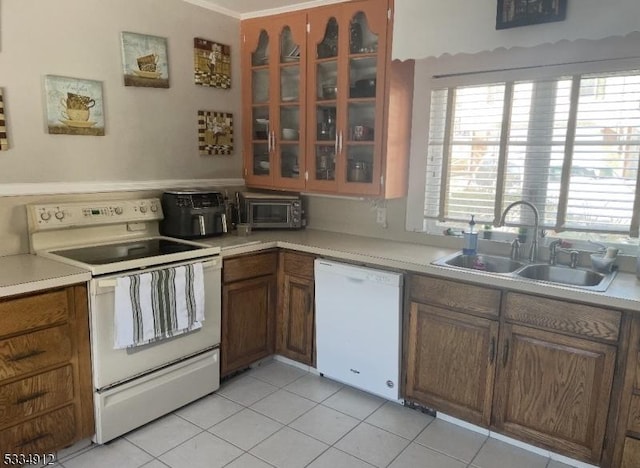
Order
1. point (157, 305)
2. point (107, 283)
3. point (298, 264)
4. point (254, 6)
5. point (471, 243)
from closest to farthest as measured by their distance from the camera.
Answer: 1. point (107, 283)
2. point (157, 305)
3. point (471, 243)
4. point (298, 264)
5. point (254, 6)

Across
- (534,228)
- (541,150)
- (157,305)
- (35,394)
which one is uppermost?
(541,150)

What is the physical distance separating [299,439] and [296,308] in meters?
0.86

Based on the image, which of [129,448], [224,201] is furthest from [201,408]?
[224,201]

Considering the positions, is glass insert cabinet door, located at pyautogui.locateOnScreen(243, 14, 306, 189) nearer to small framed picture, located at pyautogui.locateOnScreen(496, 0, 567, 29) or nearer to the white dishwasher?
the white dishwasher

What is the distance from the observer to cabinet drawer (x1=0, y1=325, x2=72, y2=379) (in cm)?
192

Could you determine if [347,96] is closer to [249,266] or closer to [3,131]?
[249,266]

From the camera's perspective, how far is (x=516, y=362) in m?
2.23

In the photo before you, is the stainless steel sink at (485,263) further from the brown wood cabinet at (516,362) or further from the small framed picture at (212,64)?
the small framed picture at (212,64)

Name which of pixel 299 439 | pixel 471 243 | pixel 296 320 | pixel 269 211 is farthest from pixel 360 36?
pixel 299 439

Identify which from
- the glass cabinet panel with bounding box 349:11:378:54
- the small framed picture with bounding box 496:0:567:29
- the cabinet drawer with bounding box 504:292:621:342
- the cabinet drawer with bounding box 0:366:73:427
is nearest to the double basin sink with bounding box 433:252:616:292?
the cabinet drawer with bounding box 504:292:621:342

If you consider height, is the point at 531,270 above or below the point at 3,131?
below

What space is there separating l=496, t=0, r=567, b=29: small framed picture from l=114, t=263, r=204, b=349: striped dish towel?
192 cm

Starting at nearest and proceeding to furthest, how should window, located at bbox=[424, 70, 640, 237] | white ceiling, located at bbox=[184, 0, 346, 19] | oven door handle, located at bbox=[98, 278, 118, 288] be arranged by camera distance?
1. oven door handle, located at bbox=[98, 278, 118, 288]
2. window, located at bbox=[424, 70, 640, 237]
3. white ceiling, located at bbox=[184, 0, 346, 19]

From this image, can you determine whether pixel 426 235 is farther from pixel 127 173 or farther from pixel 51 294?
pixel 51 294
